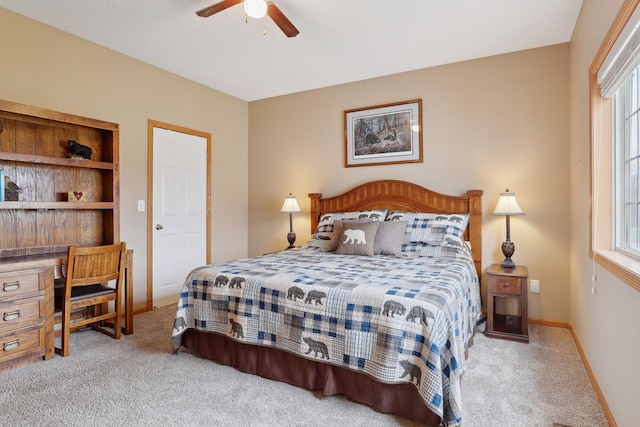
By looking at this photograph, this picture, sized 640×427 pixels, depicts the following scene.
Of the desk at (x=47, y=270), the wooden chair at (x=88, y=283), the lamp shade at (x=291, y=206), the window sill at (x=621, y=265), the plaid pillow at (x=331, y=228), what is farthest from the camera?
the lamp shade at (x=291, y=206)

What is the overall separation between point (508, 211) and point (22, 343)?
12.5 feet

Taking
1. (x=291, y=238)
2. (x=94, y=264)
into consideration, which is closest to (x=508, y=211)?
(x=291, y=238)

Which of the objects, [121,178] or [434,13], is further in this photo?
[121,178]

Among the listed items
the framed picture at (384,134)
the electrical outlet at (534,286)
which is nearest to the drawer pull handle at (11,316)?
the framed picture at (384,134)

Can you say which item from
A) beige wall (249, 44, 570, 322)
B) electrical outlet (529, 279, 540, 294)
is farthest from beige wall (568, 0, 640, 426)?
electrical outlet (529, 279, 540, 294)

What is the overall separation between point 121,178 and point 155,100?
0.93 metres

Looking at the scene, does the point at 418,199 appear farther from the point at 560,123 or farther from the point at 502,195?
the point at 560,123

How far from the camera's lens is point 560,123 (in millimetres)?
3164

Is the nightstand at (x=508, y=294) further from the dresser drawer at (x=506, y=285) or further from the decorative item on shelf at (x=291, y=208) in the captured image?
the decorative item on shelf at (x=291, y=208)

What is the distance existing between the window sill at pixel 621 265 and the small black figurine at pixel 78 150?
3.65m

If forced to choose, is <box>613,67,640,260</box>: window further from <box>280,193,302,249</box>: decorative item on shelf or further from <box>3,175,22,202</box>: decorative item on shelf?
<box>3,175,22,202</box>: decorative item on shelf

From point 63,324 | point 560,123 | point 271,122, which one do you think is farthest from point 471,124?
point 63,324

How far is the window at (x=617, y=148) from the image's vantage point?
157cm

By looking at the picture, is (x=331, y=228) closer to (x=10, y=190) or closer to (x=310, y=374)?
(x=310, y=374)
